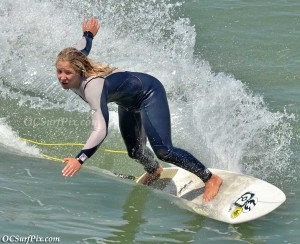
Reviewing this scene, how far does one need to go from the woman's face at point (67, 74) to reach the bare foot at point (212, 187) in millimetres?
1748

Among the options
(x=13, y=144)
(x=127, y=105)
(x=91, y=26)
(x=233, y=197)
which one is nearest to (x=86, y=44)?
(x=91, y=26)

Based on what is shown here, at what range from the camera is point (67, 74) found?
6.63 metres

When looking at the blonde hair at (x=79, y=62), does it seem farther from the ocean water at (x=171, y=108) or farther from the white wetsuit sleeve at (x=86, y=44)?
the ocean water at (x=171, y=108)

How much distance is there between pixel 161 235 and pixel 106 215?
2.01 feet

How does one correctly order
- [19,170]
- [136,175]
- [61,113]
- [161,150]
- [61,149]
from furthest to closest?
[61,113] < [61,149] < [136,175] < [19,170] < [161,150]

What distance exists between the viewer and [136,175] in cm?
897

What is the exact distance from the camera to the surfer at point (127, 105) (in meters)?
6.59

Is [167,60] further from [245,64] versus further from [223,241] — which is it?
[223,241]

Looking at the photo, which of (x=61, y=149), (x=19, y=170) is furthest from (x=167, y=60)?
(x=19, y=170)

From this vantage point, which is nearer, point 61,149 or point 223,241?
point 223,241

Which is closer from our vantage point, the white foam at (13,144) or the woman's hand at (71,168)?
the woman's hand at (71,168)

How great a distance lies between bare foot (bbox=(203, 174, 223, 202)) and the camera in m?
7.37

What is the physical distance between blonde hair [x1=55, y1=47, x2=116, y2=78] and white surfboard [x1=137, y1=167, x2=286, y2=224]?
1674 millimetres

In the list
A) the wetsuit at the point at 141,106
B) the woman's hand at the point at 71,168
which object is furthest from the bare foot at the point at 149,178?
the woman's hand at the point at 71,168
